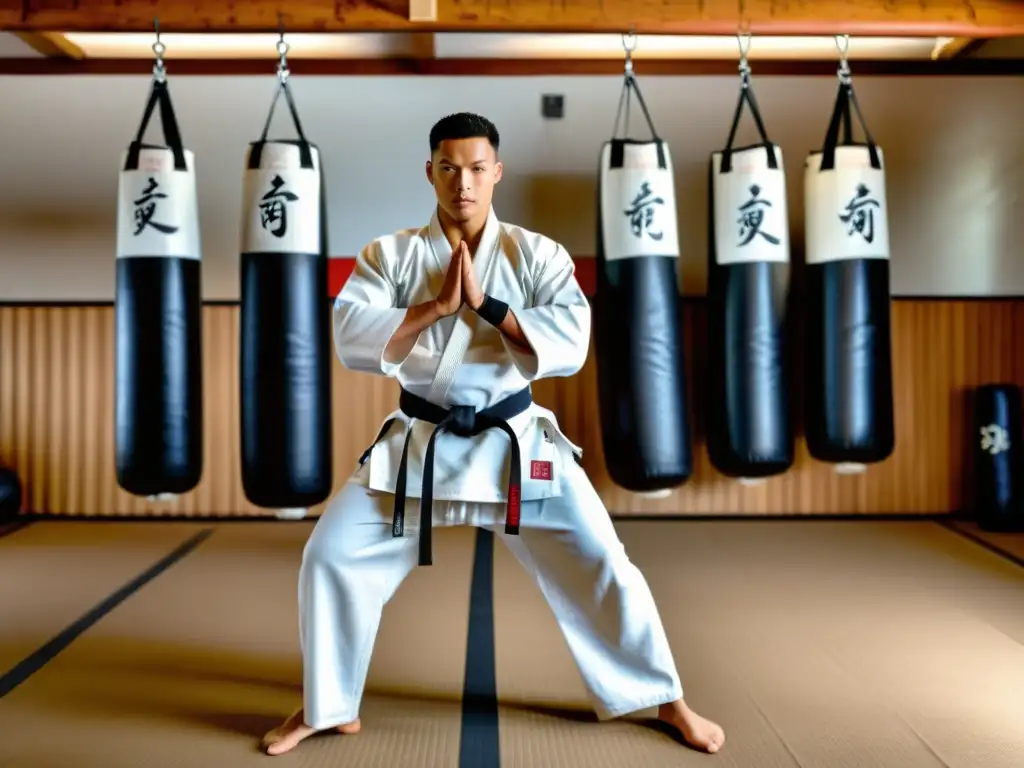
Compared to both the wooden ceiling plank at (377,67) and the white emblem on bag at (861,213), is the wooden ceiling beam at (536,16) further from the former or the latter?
the wooden ceiling plank at (377,67)

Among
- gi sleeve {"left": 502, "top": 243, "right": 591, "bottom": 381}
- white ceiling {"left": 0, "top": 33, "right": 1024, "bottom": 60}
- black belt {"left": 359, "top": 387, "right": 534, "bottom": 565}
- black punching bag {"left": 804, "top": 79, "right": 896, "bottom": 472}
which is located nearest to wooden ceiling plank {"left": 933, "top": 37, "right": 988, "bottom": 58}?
white ceiling {"left": 0, "top": 33, "right": 1024, "bottom": 60}

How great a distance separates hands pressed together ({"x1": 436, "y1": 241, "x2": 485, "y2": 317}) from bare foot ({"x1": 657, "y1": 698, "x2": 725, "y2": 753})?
1066mm

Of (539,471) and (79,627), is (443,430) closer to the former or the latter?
(539,471)

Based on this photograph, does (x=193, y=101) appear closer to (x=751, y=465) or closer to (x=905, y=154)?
(x=751, y=465)

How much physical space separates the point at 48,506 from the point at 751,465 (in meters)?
3.62

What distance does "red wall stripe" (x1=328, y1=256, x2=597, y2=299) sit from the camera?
4.17 meters

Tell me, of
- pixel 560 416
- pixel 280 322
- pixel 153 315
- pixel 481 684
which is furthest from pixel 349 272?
pixel 481 684

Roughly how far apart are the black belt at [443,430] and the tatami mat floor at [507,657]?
0.52 m

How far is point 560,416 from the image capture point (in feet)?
14.1

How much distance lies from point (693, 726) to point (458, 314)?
1.10 meters

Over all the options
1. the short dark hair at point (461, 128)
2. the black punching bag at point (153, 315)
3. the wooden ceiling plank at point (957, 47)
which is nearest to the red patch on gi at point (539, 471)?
the short dark hair at point (461, 128)

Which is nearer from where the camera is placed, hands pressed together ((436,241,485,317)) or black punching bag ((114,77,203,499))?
hands pressed together ((436,241,485,317))

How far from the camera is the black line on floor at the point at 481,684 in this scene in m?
1.84

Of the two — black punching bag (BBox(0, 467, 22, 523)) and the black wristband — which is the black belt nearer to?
the black wristband
